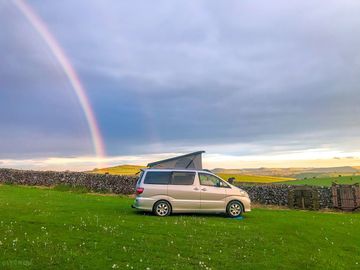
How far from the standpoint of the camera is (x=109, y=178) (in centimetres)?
4128

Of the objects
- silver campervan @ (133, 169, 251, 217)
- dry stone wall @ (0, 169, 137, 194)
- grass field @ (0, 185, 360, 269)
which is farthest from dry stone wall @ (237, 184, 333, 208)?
grass field @ (0, 185, 360, 269)

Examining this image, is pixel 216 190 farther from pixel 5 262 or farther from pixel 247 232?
pixel 5 262

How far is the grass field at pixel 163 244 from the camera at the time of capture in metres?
10.1

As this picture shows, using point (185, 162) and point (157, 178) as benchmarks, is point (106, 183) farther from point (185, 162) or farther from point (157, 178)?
point (157, 178)

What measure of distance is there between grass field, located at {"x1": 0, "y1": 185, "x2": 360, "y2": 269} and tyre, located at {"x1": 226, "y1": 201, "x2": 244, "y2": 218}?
2.43 metres

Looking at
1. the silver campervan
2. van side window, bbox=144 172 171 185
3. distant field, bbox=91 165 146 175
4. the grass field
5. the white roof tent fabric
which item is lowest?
the grass field

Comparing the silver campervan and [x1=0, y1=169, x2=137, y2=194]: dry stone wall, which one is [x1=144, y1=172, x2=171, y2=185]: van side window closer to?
the silver campervan

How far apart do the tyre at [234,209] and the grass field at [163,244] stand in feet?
7.96

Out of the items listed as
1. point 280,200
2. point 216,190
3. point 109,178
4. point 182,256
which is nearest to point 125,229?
point 182,256

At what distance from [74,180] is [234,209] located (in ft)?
91.0

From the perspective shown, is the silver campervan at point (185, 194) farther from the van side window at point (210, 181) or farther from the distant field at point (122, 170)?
the distant field at point (122, 170)

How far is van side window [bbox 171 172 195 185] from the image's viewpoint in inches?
793

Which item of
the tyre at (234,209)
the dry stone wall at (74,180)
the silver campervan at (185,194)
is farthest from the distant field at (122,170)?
the tyre at (234,209)

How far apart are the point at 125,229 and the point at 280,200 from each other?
22529 mm
